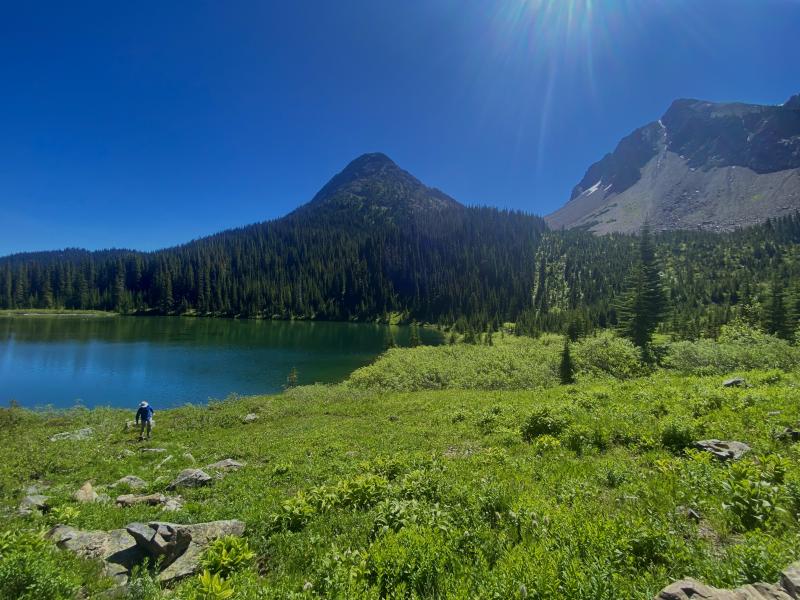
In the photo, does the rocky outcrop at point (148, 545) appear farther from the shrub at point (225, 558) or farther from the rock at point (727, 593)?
the rock at point (727, 593)

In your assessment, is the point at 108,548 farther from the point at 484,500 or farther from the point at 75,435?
the point at 75,435

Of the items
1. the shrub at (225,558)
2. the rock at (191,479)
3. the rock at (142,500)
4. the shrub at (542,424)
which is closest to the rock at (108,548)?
the shrub at (225,558)

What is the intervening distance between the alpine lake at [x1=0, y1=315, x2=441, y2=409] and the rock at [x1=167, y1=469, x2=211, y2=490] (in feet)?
89.2

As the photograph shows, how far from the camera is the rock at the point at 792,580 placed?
12.0 ft

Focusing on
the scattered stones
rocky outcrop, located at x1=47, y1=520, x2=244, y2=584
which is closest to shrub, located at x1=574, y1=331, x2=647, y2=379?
the scattered stones

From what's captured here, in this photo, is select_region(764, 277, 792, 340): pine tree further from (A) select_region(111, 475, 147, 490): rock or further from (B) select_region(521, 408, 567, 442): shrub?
(A) select_region(111, 475, 147, 490): rock

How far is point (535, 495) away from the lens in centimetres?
740

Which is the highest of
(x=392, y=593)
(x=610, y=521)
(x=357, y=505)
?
(x=610, y=521)

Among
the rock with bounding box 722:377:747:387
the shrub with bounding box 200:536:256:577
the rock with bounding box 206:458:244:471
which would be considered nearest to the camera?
the shrub with bounding box 200:536:256:577

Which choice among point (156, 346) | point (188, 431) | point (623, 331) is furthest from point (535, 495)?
point (156, 346)

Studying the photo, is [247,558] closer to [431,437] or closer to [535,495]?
[535,495]

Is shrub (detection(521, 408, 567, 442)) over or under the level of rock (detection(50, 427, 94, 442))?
over

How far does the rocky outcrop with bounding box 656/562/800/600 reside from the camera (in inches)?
145

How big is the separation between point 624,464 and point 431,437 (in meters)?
8.11
